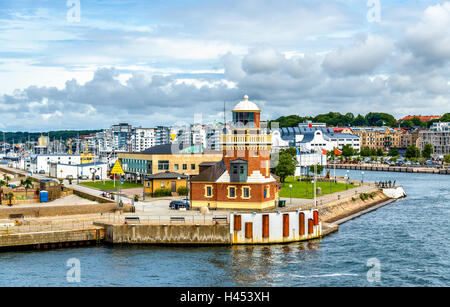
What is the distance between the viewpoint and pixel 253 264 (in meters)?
44.5

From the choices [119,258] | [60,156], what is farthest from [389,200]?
[60,156]

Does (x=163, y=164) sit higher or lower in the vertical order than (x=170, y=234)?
higher

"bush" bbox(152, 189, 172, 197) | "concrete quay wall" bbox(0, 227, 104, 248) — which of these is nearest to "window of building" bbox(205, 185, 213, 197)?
"concrete quay wall" bbox(0, 227, 104, 248)

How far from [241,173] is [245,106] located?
7.63 m

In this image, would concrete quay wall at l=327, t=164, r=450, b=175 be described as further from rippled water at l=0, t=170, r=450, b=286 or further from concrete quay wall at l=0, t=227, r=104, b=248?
concrete quay wall at l=0, t=227, r=104, b=248

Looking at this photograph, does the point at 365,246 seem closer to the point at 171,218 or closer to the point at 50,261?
the point at 171,218

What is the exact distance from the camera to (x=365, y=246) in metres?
52.2

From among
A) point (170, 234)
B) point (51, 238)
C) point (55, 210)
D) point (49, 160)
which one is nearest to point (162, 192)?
point (55, 210)

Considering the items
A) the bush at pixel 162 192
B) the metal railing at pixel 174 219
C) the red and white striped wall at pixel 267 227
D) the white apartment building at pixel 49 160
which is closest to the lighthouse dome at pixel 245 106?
the metal railing at pixel 174 219

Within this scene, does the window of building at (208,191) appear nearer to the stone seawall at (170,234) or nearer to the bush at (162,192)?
the stone seawall at (170,234)

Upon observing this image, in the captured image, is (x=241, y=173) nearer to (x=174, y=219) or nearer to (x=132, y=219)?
(x=174, y=219)

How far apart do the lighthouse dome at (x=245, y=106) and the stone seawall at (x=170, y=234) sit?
14.5m

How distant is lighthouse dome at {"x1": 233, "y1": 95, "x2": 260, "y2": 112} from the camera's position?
59438 millimetres

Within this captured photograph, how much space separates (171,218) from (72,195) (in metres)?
36.0
